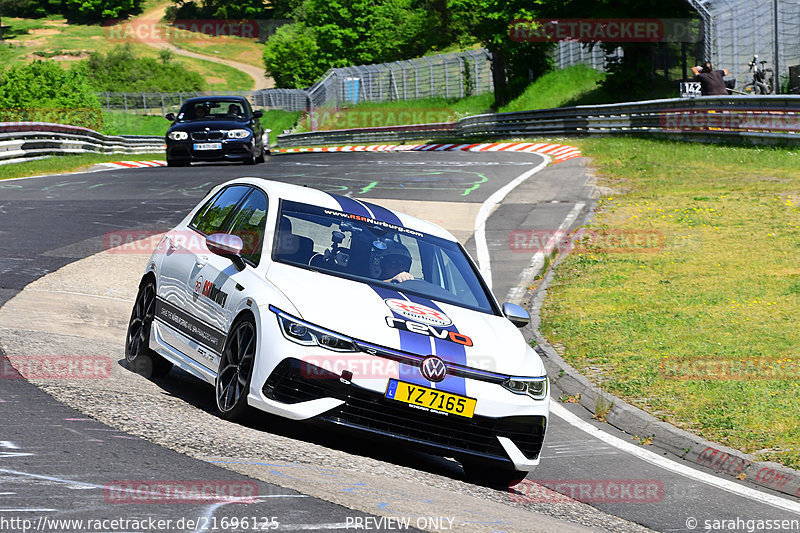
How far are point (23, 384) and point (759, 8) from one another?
2989 cm

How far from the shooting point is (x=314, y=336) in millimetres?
6504

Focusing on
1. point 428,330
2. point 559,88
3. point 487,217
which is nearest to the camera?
point 428,330

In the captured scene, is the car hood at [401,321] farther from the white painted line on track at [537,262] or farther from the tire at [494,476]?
the white painted line on track at [537,262]

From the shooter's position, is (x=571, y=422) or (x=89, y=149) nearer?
(x=571, y=422)

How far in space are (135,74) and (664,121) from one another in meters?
90.7

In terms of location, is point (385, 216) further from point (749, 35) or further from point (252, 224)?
point (749, 35)

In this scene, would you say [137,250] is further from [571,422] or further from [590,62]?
[590,62]

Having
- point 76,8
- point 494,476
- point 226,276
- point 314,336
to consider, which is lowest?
point 494,476

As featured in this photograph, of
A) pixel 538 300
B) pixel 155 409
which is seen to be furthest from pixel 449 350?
pixel 538 300

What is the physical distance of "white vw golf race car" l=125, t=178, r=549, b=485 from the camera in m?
6.46

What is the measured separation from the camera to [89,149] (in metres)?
39.8

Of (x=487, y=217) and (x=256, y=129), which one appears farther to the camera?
(x=256, y=129)

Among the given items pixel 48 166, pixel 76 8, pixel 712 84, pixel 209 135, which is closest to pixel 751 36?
pixel 712 84

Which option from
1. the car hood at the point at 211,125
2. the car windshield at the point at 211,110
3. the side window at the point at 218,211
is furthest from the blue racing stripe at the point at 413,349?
the car windshield at the point at 211,110
